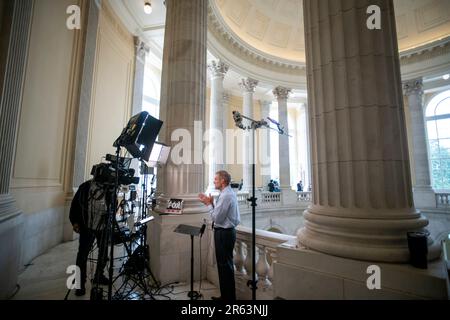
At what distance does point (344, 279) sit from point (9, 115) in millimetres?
5006

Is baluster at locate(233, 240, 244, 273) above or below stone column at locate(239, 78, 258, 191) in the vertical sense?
below

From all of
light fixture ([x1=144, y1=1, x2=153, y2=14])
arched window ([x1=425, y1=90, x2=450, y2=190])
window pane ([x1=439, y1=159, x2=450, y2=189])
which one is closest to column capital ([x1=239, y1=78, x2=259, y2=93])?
light fixture ([x1=144, y1=1, x2=153, y2=14])

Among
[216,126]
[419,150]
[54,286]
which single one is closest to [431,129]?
[419,150]

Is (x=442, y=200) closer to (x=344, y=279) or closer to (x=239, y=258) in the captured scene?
(x=239, y=258)

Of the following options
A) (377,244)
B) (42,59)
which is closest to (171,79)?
(42,59)

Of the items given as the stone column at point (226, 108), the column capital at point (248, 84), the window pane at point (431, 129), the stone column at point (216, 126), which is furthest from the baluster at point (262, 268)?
the window pane at point (431, 129)

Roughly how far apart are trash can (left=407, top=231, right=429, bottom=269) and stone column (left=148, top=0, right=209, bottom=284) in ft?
10.4

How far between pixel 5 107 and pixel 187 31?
3.56 m

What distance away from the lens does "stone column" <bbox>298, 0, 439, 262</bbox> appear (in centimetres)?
214

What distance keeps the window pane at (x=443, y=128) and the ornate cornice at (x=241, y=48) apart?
10.5 m

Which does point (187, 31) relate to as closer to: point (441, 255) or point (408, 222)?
point (408, 222)

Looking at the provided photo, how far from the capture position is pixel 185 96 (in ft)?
15.7

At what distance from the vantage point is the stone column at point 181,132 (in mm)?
4113

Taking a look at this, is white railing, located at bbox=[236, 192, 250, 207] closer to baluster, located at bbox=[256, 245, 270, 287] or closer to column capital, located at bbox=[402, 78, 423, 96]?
baluster, located at bbox=[256, 245, 270, 287]
